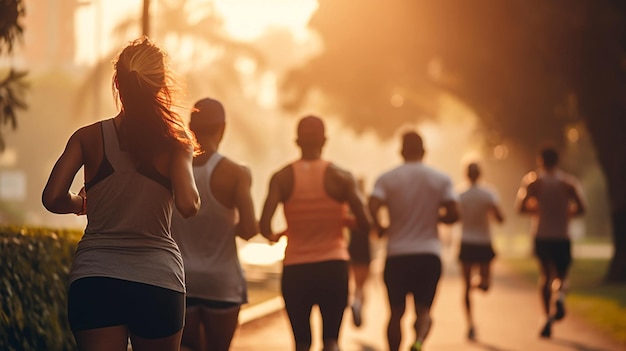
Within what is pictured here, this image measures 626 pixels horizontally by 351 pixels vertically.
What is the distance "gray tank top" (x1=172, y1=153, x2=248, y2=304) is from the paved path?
6.13m

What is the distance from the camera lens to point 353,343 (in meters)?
13.8

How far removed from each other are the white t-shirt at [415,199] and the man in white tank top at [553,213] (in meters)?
4.19

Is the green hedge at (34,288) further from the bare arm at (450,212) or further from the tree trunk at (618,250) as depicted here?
the tree trunk at (618,250)

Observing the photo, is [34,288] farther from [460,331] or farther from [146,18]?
[460,331]

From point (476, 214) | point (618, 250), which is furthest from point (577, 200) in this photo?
point (618, 250)

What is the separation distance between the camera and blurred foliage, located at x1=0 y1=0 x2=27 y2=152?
33.1 feet

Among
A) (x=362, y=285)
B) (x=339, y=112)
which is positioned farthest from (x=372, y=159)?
(x=362, y=285)

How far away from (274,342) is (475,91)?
17063 millimetres

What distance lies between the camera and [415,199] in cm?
959

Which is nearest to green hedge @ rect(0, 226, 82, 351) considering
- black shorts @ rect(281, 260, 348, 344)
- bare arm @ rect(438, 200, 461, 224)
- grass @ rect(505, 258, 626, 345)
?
black shorts @ rect(281, 260, 348, 344)

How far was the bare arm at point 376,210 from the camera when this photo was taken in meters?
9.05

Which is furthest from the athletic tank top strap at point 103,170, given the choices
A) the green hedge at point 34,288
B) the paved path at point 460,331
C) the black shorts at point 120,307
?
the paved path at point 460,331

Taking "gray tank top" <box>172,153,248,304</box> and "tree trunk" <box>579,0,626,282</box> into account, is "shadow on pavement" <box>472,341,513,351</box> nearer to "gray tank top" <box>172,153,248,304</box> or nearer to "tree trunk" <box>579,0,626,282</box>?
"gray tank top" <box>172,153,248,304</box>

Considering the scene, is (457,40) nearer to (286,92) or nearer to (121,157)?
(286,92)
